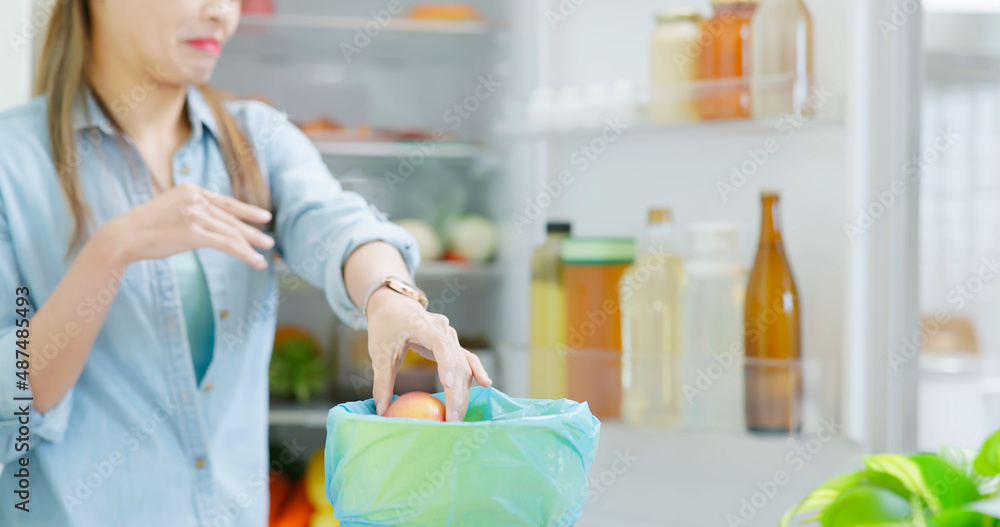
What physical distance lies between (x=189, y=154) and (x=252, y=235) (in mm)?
221

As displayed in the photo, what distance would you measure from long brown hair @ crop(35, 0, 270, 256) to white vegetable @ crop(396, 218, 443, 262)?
3.62ft

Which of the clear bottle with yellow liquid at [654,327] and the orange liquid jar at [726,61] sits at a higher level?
the orange liquid jar at [726,61]

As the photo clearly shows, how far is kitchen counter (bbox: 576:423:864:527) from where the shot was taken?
1090mm

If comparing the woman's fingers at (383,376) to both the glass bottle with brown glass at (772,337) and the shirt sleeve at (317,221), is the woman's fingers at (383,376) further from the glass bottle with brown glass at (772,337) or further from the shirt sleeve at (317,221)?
the glass bottle with brown glass at (772,337)

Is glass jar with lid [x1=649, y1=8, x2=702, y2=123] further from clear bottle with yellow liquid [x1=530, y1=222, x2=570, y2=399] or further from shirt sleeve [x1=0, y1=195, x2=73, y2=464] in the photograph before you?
shirt sleeve [x1=0, y1=195, x2=73, y2=464]

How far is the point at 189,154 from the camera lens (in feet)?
2.95

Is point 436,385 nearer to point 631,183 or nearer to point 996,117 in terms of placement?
point 631,183

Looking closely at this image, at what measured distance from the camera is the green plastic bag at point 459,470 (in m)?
0.43

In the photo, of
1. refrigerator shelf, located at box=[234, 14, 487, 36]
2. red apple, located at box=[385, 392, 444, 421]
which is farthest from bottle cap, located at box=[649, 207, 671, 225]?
refrigerator shelf, located at box=[234, 14, 487, 36]

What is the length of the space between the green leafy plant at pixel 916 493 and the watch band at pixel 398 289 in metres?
0.34

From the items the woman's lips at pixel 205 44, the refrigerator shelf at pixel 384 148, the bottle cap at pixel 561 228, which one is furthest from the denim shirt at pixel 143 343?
the refrigerator shelf at pixel 384 148

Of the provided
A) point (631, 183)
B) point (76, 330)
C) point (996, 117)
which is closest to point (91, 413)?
point (76, 330)

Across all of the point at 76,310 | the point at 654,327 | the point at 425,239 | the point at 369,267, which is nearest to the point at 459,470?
the point at 369,267

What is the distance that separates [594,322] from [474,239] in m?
0.94
